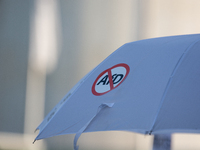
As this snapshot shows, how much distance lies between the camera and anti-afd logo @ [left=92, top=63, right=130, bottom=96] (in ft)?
6.42

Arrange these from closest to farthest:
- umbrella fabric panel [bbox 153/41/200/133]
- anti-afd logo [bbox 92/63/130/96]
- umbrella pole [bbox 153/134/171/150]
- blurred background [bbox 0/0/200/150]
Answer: umbrella fabric panel [bbox 153/41/200/133] < anti-afd logo [bbox 92/63/130/96] < umbrella pole [bbox 153/134/171/150] < blurred background [bbox 0/0/200/150]

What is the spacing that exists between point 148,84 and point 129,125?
26cm

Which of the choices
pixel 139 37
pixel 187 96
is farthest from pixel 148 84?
pixel 139 37

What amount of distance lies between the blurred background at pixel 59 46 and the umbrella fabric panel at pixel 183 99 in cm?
258

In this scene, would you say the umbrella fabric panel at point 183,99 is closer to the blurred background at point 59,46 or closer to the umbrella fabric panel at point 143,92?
the umbrella fabric panel at point 143,92

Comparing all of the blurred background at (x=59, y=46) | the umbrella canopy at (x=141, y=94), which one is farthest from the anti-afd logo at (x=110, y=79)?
the blurred background at (x=59, y=46)

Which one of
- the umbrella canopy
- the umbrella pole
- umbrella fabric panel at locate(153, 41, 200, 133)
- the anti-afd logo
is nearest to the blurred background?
the umbrella pole

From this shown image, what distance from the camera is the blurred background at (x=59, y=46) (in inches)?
173

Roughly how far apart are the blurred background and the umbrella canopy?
234cm

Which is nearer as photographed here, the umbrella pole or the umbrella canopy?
the umbrella canopy

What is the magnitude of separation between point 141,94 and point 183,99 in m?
0.22

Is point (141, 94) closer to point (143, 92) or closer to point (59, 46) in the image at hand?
point (143, 92)

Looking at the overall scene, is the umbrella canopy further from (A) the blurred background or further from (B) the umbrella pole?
(A) the blurred background

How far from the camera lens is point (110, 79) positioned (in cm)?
201
